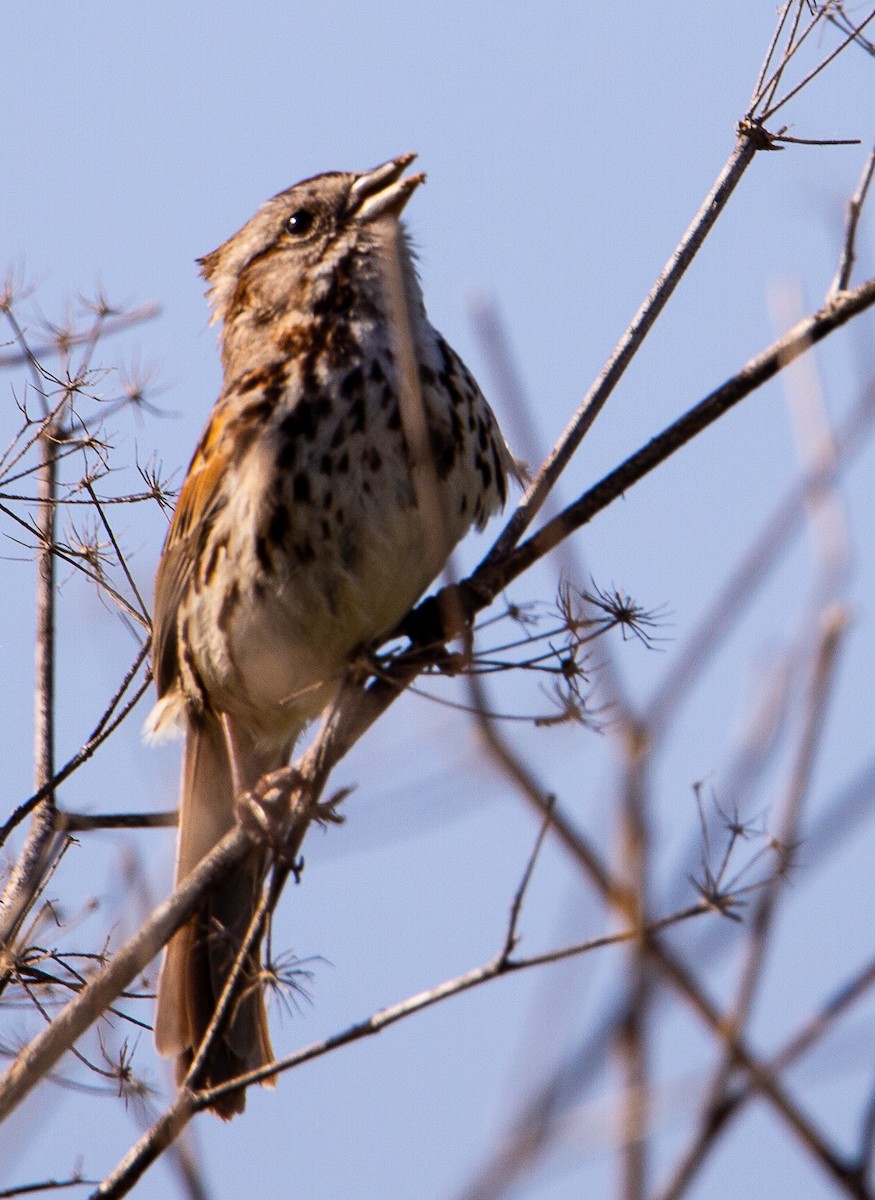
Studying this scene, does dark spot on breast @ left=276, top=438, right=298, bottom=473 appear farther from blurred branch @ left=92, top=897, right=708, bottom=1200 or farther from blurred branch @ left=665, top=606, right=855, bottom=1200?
blurred branch @ left=665, top=606, right=855, bottom=1200

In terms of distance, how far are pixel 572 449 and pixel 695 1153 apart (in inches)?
82.6

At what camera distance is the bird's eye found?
4.78m

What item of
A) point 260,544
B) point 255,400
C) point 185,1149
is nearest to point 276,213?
point 255,400

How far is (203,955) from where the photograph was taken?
4.24 m

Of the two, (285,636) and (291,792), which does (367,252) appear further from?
(291,792)

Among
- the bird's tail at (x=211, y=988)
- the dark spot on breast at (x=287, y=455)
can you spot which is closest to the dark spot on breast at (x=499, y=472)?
the dark spot on breast at (x=287, y=455)

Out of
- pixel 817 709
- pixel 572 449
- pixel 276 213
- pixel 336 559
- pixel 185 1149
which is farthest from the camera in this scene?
pixel 276 213

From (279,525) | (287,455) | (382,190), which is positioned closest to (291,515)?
(279,525)

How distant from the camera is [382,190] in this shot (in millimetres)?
4598

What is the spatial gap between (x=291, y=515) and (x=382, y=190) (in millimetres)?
1031

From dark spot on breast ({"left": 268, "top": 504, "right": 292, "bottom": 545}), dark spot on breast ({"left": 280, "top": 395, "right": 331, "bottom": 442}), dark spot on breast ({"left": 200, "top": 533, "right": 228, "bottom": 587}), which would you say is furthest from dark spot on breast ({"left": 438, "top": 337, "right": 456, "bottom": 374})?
dark spot on breast ({"left": 200, "top": 533, "right": 228, "bottom": 587})

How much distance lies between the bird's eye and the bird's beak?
148 millimetres

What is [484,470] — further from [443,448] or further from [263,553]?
[263,553]

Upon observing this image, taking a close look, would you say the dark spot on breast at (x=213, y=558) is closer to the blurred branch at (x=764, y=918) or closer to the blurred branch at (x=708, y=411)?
the blurred branch at (x=708, y=411)
